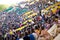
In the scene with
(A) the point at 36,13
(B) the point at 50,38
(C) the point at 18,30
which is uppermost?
(A) the point at 36,13

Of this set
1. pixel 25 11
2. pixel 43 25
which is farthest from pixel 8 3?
pixel 43 25

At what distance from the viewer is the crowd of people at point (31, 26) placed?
5.16 ft

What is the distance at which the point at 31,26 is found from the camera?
1.61 m

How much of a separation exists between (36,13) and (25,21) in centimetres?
14

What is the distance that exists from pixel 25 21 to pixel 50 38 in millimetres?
306

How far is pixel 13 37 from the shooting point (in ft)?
5.19

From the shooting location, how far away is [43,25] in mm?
1601

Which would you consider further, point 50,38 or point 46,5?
point 46,5

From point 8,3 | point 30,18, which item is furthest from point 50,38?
point 8,3

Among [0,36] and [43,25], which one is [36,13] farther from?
[0,36]

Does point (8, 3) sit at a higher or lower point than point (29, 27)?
higher

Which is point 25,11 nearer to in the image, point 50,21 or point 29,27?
point 29,27

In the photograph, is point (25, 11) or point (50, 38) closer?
point (50, 38)

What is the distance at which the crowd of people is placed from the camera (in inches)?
61.9
